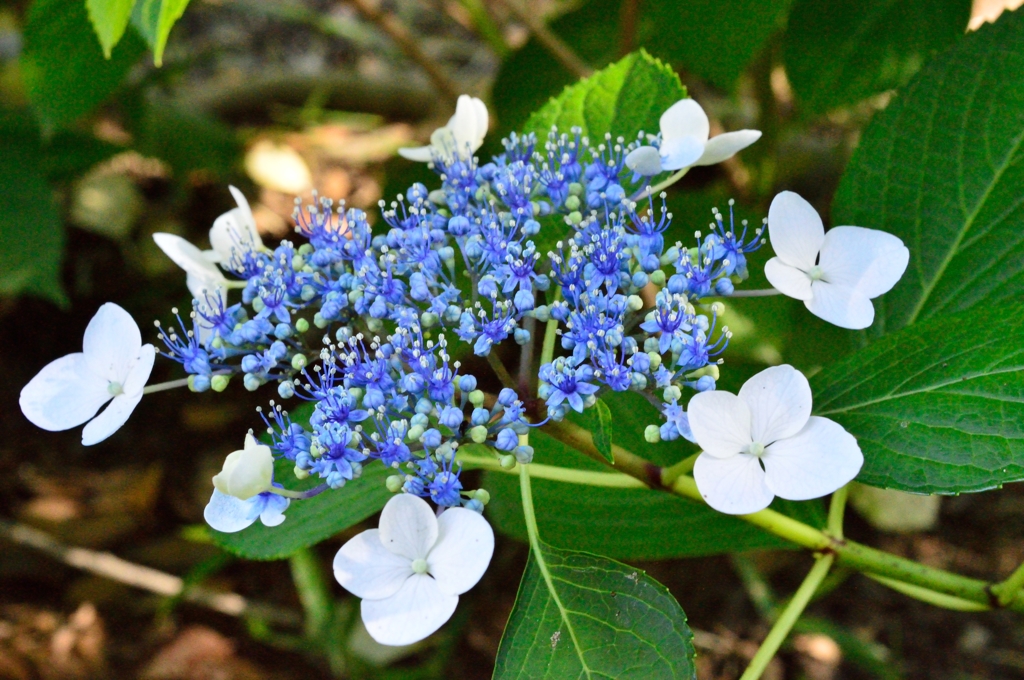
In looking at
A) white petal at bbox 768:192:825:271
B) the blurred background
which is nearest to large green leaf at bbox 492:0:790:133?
the blurred background

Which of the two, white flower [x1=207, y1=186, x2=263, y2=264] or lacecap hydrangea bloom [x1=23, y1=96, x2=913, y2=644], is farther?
white flower [x1=207, y1=186, x2=263, y2=264]

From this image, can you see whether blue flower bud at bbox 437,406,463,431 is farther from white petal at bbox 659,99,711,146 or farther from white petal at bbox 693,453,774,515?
white petal at bbox 659,99,711,146

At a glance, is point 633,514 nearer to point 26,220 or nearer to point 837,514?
point 837,514

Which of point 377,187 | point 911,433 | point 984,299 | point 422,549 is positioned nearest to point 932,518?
point 984,299

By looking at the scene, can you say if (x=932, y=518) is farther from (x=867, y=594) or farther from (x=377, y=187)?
(x=377, y=187)

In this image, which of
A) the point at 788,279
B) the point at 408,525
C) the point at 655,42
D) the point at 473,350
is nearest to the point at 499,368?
the point at 473,350

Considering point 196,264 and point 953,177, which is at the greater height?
point 953,177
